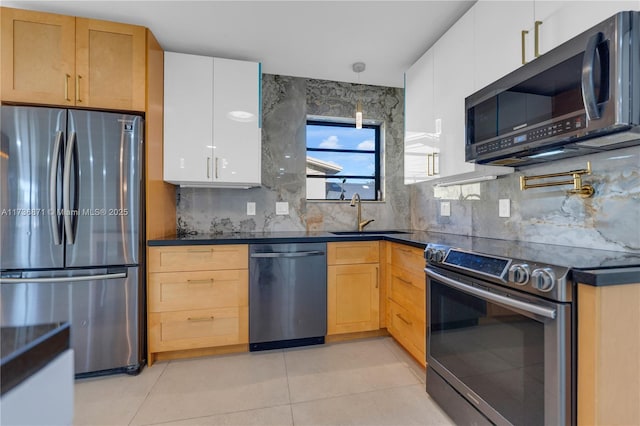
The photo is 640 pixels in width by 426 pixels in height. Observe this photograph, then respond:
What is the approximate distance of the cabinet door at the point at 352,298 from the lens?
7.61 ft

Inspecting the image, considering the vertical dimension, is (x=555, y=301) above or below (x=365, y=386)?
above

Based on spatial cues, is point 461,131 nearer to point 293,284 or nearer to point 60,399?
point 293,284

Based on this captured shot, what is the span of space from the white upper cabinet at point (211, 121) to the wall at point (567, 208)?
5.79 ft

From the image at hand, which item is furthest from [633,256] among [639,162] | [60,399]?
[60,399]

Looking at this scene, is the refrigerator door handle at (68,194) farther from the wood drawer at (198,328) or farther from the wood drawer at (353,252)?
the wood drawer at (353,252)

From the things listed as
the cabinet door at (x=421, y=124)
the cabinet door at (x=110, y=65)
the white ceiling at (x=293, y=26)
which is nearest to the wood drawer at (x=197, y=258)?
the cabinet door at (x=110, y=65)

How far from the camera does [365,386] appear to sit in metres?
1.80

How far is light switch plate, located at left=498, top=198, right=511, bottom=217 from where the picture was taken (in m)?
1.87

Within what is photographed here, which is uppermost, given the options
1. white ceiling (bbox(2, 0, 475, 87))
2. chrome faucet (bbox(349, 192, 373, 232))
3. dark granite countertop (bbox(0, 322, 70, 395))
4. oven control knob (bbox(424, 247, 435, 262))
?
white ceiling (bbox(2, 0, 475, 87))

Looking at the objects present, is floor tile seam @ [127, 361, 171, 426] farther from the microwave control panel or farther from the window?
the microwave control panel

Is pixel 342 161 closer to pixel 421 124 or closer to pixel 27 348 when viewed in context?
pixel 421 124

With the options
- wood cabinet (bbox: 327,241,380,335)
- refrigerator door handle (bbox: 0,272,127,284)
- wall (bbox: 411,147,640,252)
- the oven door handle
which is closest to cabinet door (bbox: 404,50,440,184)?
wall (bbox: 411,147,640,252)

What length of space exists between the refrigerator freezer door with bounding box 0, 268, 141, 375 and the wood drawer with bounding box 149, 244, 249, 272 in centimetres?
16

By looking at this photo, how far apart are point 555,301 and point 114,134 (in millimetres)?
2496
